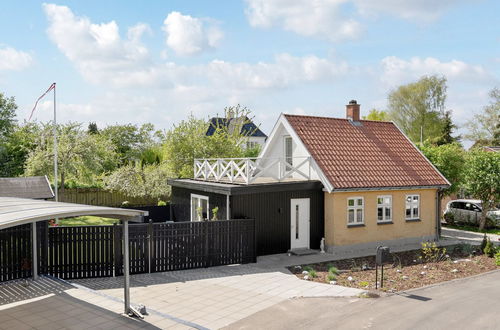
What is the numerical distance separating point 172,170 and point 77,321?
67.2ft

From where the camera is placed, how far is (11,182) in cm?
2156

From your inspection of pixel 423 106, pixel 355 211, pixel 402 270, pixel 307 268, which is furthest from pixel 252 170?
pixel 423 106

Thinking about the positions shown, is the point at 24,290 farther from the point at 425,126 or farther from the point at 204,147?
the point at 425,126

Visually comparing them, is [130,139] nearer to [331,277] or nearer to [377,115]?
[377,115]

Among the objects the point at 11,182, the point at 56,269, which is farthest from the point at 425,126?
the point at 56,269

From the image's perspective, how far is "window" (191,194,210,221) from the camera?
18672 millimetres

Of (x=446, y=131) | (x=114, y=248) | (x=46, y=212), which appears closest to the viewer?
(x=46, y=212)

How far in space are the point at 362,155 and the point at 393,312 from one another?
10.3m

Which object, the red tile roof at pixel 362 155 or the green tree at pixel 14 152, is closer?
the red tile roof at pixel 362 155

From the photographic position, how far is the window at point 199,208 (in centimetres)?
1867

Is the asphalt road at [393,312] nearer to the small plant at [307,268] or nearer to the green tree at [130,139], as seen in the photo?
the small plant at [307,268]

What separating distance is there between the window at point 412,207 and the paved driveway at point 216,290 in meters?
7.82

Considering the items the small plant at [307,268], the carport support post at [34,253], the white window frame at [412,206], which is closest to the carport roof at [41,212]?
the carport support post at [34,253]

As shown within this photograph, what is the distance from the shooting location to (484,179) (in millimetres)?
23938
